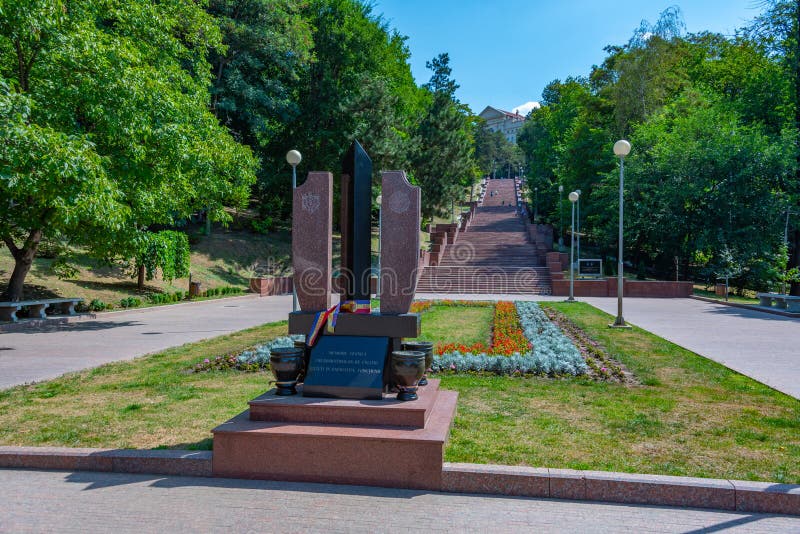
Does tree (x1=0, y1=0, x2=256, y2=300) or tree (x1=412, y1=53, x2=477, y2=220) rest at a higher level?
tree (x1=412, y1=53, x2=477, y2=220)

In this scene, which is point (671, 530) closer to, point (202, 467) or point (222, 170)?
point (202, 467)

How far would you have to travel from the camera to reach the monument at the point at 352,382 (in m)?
4.47

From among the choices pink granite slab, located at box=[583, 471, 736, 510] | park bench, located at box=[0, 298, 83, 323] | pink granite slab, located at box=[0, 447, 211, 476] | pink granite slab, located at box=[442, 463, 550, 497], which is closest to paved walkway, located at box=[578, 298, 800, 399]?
pink granite slab, located at box=[583, 471, 736, 510]

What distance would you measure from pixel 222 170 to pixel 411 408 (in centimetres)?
1582

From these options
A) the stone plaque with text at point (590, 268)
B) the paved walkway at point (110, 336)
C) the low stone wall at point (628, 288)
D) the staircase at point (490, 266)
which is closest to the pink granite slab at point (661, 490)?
the paved walkway at point (110, 336)

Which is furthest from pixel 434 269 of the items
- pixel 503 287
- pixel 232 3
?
pixel 232 3

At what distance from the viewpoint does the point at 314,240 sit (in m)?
6.06

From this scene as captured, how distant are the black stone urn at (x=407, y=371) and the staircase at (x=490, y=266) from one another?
23370 millimetres

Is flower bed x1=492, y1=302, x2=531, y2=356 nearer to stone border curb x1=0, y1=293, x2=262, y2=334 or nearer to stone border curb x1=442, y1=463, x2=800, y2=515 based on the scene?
stone border curb x1=442, y1=463, x2=800, y2=515

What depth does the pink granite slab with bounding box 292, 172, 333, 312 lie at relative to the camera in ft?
19.7

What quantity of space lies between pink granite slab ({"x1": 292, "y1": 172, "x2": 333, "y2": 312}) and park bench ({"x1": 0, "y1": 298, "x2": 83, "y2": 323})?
1245cm

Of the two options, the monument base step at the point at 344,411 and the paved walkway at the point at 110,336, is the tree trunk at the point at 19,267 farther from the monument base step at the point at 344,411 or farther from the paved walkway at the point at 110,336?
the monument base step at the point at 344,411

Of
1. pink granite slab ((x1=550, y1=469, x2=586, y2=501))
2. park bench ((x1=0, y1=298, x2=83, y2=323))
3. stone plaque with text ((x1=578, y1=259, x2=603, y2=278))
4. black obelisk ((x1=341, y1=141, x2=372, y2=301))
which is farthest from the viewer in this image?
stone plaque with text ((x1=578, y1=259, x2=603, y2=278))

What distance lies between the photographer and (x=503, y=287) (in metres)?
28.8
